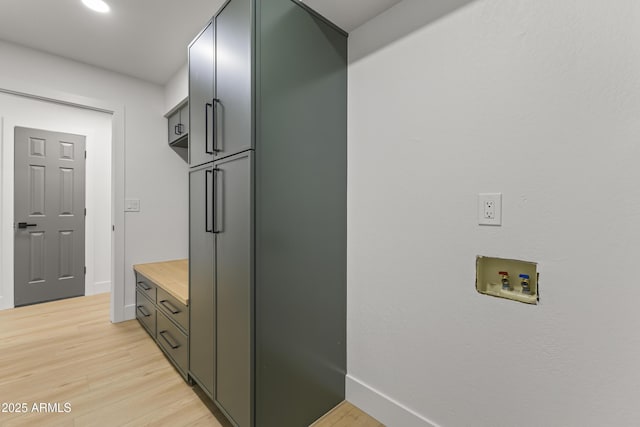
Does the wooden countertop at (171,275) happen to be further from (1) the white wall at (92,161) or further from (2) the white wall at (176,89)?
(2) the white wall at (176,89)

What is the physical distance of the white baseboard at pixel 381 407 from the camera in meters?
1.40

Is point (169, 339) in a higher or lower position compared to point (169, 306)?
lower

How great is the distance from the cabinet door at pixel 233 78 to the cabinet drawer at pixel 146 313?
5.87ft

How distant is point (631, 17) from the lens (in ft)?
2.88

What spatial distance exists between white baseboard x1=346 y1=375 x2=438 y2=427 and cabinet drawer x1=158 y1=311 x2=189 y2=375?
1.10m

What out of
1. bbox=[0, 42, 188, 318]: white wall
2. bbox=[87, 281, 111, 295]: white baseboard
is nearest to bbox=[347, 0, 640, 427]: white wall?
bbox=[0, 42, 188, 318]: white wall

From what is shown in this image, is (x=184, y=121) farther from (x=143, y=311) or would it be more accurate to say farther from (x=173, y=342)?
(x=173, y=342)

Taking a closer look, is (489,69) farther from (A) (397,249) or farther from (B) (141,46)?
(B) (141,46)

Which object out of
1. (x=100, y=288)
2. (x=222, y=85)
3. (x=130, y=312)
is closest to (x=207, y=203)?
(x=222, y=85)

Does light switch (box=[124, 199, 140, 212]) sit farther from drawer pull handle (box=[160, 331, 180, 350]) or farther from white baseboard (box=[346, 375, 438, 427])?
white baseboard (box=[346, 375, 438, 427])

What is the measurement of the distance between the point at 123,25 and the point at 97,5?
207 millimetres

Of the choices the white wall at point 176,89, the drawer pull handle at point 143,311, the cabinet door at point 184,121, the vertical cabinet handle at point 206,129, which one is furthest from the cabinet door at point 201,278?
the white wall at point 176,89

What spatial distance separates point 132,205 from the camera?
9.46 ft

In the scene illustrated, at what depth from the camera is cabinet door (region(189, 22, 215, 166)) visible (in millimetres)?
1589
